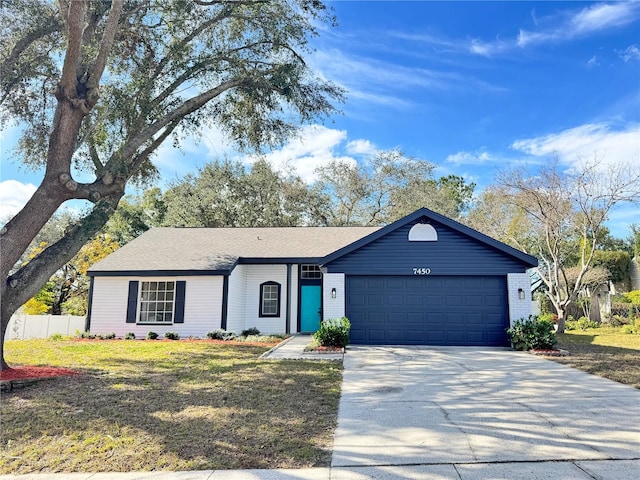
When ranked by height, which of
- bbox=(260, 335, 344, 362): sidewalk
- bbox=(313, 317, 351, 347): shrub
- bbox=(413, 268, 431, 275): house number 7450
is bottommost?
bbox=(260, 335, 344, 362): sidewalk

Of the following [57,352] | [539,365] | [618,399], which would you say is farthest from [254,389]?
[57,352]

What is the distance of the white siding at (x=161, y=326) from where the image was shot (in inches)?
582

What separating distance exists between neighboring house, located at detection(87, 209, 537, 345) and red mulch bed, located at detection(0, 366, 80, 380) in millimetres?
6697

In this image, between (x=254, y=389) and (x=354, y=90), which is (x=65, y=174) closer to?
(x=254, y=389)

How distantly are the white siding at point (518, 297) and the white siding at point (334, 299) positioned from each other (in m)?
4.93

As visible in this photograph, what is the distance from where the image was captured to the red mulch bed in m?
7.11

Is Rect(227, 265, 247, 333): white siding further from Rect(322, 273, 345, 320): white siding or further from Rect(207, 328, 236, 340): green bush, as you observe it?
Rect(322, 273, 345, 320): white siding

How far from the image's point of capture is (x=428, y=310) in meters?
12.2

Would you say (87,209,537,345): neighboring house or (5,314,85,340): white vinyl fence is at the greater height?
(87,209,537,345): neighboring house

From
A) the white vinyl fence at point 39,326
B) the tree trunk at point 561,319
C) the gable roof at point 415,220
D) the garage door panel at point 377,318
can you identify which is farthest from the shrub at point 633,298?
the white vinyl fence at point 39,326

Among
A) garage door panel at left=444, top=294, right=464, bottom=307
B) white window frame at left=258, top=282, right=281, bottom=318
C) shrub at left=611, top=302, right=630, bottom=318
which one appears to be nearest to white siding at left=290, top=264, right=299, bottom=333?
white window frame at left=258, top=282, right=281, bottom=318

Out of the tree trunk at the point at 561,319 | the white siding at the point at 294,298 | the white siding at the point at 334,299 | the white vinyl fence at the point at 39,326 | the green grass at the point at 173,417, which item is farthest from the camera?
the tree trunk at the point at 561,319

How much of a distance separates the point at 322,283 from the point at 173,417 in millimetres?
10430

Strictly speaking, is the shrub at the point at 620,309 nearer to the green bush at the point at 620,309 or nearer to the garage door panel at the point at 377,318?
the green bush at the point at 620,309
